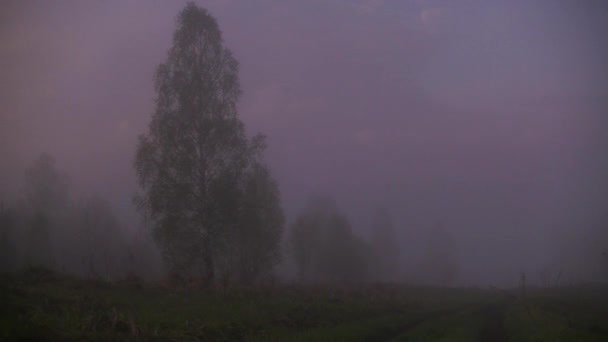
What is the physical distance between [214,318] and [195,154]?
12166 mm

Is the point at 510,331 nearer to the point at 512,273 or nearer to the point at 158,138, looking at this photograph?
the point at 158,138

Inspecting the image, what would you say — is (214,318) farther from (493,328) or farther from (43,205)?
(43,205)

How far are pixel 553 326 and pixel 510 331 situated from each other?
6.81 feet

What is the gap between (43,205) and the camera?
53500mm

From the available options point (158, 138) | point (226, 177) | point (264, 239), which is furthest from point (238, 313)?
point (264, 239)

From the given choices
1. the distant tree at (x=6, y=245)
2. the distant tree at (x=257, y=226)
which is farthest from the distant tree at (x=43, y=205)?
the distant tree at (x=257, y=226)

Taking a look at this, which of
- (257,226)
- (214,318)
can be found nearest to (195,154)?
(257,226)

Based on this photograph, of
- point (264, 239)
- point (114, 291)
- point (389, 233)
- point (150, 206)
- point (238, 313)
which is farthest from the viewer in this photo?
point (389, 233)

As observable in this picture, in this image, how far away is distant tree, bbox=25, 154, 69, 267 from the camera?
1949 inches

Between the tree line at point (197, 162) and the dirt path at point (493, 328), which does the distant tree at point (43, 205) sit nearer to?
the tree line at point (197, 162)

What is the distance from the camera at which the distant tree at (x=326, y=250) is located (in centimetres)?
6334

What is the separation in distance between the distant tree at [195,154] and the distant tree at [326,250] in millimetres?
37962

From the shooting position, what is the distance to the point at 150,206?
2378cm

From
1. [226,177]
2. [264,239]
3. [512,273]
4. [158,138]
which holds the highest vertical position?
[158,138]
